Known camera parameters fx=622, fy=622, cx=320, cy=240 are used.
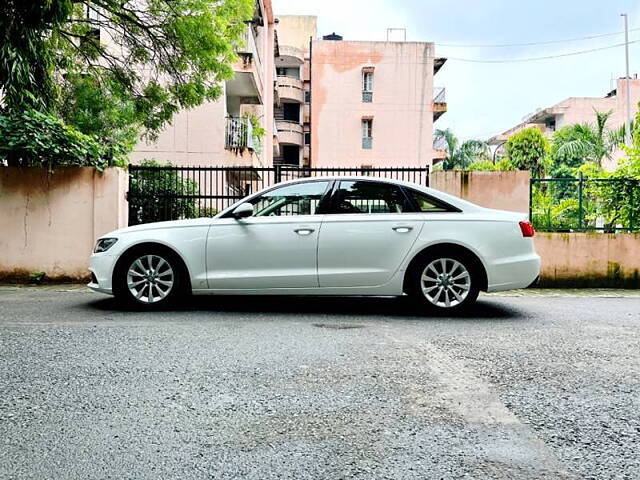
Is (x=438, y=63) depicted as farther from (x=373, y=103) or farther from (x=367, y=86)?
(x=373, y=103)

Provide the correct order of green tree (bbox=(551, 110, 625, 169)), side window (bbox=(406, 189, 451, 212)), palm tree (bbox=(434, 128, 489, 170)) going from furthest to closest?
palm tree (bbox=(434, 128, 489, 170)), green tree (bbox=(551, 110, 625, 169)), side window (bbox=(406, 189, 451, 212))

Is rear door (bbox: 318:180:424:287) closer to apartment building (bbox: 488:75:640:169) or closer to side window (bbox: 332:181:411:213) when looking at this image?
side window (bbox: 332:181:411:213)

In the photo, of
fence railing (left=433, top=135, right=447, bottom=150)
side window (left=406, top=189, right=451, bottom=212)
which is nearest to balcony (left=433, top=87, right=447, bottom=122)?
fence railing (left=433, top=135, right=447, bottom=150)

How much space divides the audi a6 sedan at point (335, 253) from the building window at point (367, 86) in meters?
32.3

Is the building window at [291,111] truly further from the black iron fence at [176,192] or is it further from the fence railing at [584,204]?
the fence railing at [584,204]

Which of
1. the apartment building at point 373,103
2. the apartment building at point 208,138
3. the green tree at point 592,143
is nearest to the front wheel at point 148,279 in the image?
the apartment building at point 208,138

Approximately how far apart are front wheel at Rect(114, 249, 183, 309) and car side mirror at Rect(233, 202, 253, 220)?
87cm

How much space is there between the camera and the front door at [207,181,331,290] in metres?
6.98

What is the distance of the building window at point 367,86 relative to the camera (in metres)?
38.4

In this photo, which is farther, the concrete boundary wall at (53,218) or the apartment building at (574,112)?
the apartment building at (574,112)

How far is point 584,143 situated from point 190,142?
2889 cm

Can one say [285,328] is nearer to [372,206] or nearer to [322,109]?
[372,206]

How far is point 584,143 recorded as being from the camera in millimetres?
38750

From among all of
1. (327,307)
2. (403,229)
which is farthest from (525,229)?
(327,307)
